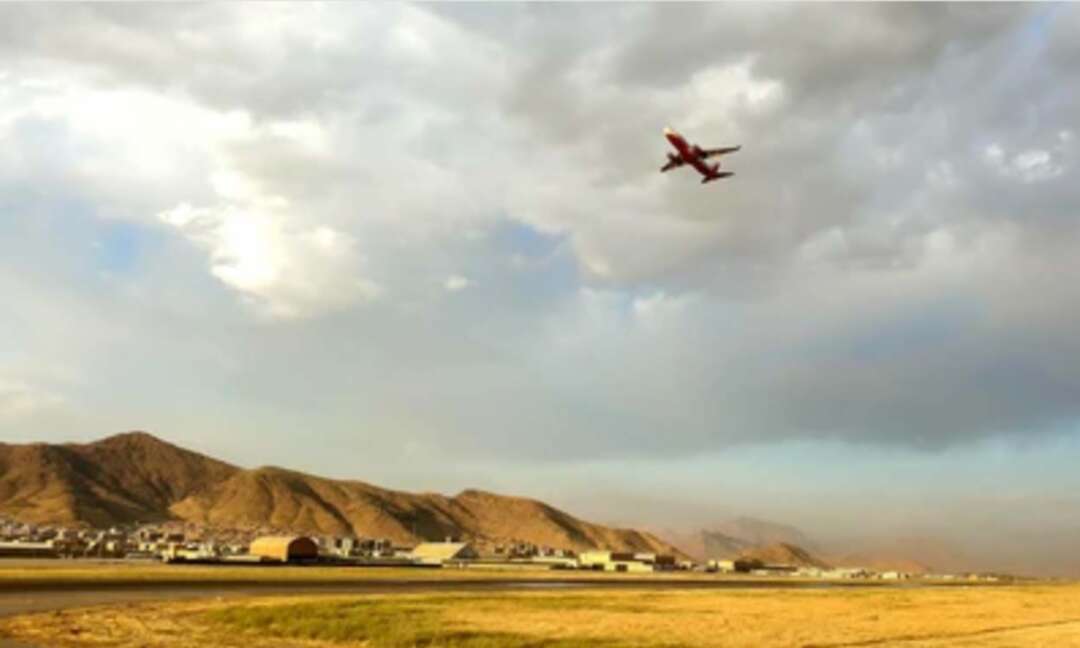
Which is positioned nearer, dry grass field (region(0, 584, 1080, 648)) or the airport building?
dry grass field (region(0, 584, 1080, 648))

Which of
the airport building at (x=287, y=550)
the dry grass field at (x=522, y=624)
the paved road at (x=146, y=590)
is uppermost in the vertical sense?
the airport building at (x=287, y=550)

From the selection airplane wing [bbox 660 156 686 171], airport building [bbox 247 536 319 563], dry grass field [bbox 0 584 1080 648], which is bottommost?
dry grass field [bbox 0 584 1080 648]

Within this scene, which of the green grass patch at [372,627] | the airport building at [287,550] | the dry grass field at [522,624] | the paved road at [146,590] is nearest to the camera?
the green grass patch at [372,627]

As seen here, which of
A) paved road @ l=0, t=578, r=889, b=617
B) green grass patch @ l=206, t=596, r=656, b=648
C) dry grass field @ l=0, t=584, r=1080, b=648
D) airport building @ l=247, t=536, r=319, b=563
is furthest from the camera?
airport building @ l=247, t=536, r=319, b=563

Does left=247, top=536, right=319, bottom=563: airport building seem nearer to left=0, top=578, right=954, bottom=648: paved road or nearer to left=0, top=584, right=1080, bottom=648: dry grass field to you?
left=0, top=578, right=954, bottom=648: paved road

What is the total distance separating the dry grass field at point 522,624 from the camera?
45.3m

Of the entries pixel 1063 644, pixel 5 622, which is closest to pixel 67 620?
pixel 5 622

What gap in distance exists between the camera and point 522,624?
5444cm

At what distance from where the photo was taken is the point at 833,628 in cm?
5491

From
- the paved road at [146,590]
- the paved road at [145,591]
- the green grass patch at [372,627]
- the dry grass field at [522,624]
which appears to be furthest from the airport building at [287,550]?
the green grass patch at [372,627]

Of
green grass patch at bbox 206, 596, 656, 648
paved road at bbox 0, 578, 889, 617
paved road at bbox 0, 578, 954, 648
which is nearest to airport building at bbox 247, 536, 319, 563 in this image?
paved road at bbox 0, 578, 889, 617

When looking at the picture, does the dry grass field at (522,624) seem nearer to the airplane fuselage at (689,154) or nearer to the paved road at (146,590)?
the paved road at (146,590)

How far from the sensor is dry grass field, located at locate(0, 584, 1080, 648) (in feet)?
149

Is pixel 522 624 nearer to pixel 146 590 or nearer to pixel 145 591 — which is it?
pixel 145 591
